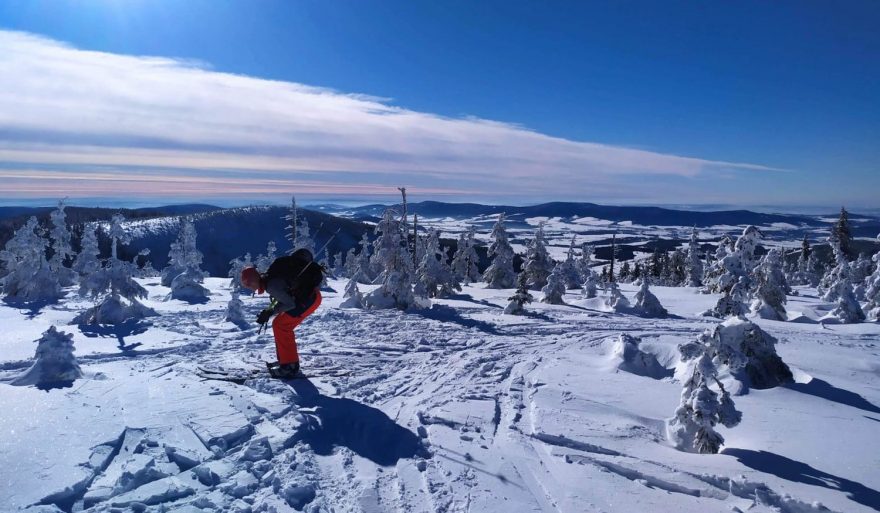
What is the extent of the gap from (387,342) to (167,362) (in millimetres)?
4462

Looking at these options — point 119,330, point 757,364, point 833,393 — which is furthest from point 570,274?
point 119,330

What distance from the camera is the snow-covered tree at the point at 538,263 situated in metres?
35.6

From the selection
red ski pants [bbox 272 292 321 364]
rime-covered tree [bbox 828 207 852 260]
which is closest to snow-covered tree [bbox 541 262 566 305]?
red ski pants [bbox 272 292 321 364]

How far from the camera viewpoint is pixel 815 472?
5047 mm

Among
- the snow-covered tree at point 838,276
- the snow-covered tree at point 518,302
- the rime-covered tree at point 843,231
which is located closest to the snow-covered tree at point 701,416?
the snow-covered tree at point 518,302

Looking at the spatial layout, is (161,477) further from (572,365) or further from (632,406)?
(572,365)

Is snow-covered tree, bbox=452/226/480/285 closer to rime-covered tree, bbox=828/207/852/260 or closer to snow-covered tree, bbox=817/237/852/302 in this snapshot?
snow-covered tree, bbox=817/237/852/302

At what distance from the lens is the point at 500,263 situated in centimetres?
3791

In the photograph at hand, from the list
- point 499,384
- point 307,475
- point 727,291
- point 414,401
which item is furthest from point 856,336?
point 307,475

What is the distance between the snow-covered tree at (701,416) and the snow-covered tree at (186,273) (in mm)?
18716

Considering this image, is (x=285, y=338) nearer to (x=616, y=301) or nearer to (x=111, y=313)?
(x=111, y=313)

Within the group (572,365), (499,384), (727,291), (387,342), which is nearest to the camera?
(499,384)

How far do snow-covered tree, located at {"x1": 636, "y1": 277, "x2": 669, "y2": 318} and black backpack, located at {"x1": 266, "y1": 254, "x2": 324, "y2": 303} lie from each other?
1683 centimetres

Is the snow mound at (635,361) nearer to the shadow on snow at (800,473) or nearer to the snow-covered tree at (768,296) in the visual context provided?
the shadow on snow at (800,473)
